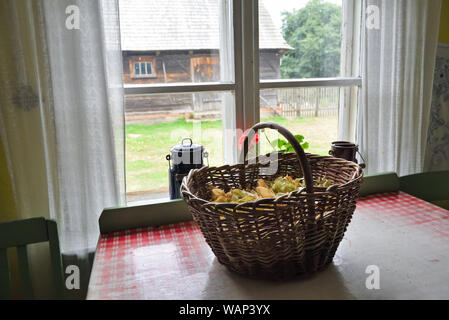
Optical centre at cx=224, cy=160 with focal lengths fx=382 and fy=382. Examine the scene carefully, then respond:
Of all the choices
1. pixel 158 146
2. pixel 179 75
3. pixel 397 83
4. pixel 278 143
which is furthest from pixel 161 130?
pixel 397 83

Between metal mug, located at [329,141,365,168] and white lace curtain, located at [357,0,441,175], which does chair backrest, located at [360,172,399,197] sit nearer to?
metal mug, located at [329,141,365,168]

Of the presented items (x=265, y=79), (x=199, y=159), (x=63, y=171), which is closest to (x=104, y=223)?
(x=63, y=171)

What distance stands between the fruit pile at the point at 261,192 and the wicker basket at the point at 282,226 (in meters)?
0.09

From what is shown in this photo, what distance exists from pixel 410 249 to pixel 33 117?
4.03 feet

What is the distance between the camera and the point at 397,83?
1676 millimetres

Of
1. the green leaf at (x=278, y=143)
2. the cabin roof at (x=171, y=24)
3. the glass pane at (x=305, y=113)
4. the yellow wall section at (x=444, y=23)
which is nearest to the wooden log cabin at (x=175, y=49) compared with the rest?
the cabin roof at (x=171, y=24)

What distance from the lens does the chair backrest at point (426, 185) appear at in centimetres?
159

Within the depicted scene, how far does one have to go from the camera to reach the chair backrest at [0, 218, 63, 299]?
3.63 feet

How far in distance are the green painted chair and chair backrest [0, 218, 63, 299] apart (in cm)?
134

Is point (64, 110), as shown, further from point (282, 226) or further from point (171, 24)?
point (282, 226)

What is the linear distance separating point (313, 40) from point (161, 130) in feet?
2.57

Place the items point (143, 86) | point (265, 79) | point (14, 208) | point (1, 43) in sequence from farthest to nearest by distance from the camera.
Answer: point (265, 79)
point (143, 86)
point (14, 208)
point (1, 43)

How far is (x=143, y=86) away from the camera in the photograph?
4.91 feet

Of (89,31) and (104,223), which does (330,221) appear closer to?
(104,223)
